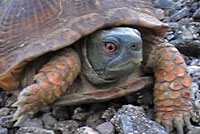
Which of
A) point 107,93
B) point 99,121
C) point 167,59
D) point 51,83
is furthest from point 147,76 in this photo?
point 51,83

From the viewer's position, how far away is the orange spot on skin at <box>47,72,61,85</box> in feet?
7.85

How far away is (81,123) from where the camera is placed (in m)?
2.55

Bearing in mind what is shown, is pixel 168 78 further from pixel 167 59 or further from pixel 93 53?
pixel 93 53

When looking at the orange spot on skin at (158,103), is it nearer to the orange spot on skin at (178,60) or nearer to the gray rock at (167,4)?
the orange spot on skin at (178,60)

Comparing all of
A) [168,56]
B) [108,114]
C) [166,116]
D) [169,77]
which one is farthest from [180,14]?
[108,114]

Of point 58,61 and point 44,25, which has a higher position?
point 44,25

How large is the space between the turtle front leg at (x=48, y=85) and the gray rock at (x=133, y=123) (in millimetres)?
410

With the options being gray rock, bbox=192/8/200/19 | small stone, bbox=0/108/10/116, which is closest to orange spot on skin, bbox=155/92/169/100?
small stone, bbox=0/108/10/116

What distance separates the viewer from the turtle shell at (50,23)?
246cm

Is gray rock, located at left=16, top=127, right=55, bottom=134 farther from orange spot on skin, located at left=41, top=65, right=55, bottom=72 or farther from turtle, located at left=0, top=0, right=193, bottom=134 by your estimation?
orange spot on skin, located at left=41, top=65, right=55, bottom=72

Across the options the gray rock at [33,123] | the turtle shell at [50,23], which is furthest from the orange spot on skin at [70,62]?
the gray rock at [33,123]

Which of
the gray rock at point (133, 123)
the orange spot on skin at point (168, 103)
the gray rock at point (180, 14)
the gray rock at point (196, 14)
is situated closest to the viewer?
the gray rock at point (133, 123)

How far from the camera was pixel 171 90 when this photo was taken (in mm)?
2551

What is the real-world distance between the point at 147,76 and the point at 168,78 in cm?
20
